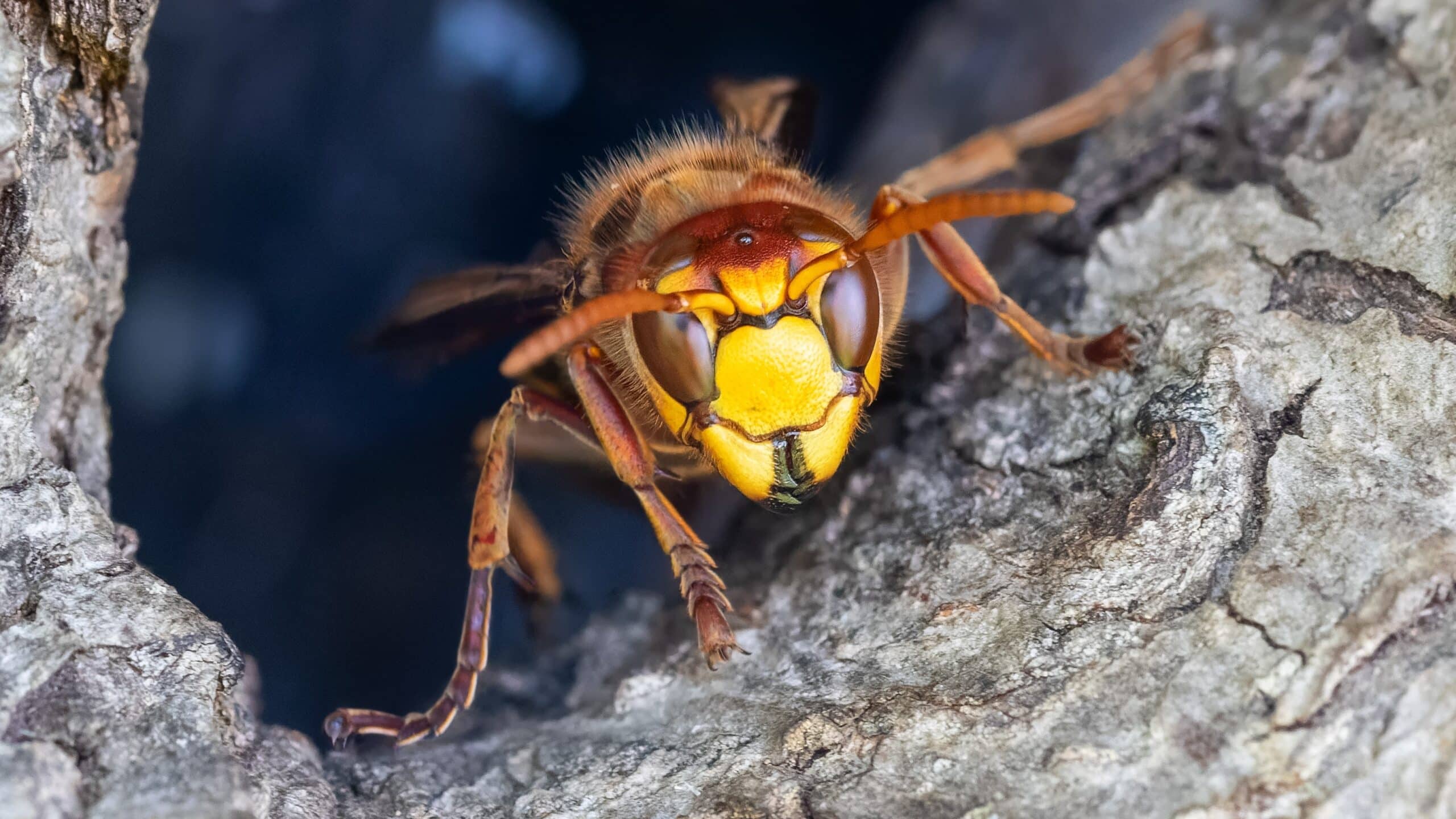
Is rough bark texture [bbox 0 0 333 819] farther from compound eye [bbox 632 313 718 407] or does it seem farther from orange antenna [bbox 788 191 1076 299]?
orange antenna [bbox 788 191 1076 299]

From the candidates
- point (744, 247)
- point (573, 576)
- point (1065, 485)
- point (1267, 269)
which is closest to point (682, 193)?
point (744, 247)

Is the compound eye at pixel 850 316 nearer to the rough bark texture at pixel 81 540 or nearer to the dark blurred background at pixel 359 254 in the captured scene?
the rough bark texture at pixel 81 540

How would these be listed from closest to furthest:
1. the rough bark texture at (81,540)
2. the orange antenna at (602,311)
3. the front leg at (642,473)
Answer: the rough bark texture at (81,540)
the orange antenna at (602,311)
the front leg at (642,473)

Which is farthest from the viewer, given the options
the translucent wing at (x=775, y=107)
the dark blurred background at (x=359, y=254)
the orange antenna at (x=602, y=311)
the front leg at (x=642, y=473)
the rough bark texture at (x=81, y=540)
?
the translucent wing at (x=775, y=107)

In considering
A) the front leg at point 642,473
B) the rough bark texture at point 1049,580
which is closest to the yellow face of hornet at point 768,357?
the front leg at point 642,473

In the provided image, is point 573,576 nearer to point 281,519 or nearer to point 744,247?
point 281,519

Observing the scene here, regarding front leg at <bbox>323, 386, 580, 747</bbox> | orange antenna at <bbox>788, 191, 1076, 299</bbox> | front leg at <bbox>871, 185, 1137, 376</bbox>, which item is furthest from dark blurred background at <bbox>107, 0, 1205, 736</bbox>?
orange antenna at <bbox>788, 191, 1076, 299</bbox>

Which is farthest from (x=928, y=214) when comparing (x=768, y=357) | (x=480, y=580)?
(x=480, y=580)
